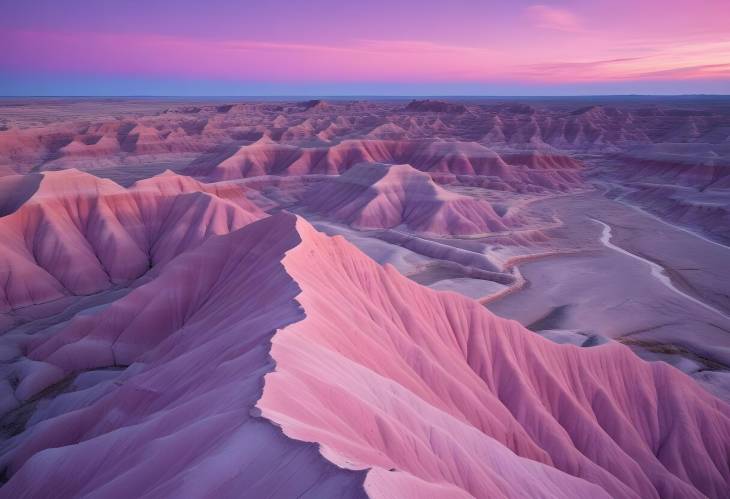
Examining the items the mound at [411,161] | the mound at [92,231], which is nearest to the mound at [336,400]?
the mound at [92,231]

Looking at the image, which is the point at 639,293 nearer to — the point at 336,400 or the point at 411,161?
the point at 336,400

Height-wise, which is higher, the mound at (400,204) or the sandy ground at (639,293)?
the mound at (400,204)

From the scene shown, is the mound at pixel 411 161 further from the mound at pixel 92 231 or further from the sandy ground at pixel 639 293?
the mound at pixel 92 231

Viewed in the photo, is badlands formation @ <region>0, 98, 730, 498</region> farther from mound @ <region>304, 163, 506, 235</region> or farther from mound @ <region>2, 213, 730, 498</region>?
mound @ <region>304, 163, 506, 235</region>

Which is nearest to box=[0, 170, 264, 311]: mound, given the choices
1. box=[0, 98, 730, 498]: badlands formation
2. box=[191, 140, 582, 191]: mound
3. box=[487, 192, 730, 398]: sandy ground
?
box=[0, 98, 730, 498]: badlands formation

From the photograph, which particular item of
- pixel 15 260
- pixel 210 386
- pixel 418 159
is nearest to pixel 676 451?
pixel 210 386
